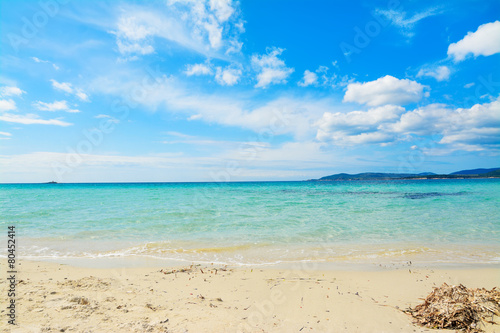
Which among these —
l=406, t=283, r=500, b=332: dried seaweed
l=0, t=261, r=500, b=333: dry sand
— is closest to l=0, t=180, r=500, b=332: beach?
l=0, t=261, r=500, b=333: dry sand

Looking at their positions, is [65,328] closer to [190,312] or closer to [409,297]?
[190,312]

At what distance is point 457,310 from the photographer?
14.1 ft

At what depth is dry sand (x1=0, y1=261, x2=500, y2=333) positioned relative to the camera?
431 cm

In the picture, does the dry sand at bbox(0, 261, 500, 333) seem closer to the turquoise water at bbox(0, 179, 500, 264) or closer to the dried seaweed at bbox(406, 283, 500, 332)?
the dried seaweed at bbox(406, 283, 500, 332)

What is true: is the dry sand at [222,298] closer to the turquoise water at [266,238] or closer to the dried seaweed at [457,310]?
the dried seaweed at [457,310]

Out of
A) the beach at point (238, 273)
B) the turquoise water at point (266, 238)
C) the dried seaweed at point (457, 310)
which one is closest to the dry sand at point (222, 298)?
the beach at point (238, 273)

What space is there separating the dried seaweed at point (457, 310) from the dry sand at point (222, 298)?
227mm

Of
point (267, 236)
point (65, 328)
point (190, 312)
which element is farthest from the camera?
point (267, 236)

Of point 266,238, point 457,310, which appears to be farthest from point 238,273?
point 457,310

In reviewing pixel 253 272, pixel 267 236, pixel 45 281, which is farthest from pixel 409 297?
pixel 45 281

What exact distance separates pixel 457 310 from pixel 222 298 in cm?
447

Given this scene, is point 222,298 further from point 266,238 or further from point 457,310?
point 266,238

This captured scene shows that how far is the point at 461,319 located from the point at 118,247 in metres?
10.9

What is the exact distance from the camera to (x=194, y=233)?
1241 cm
